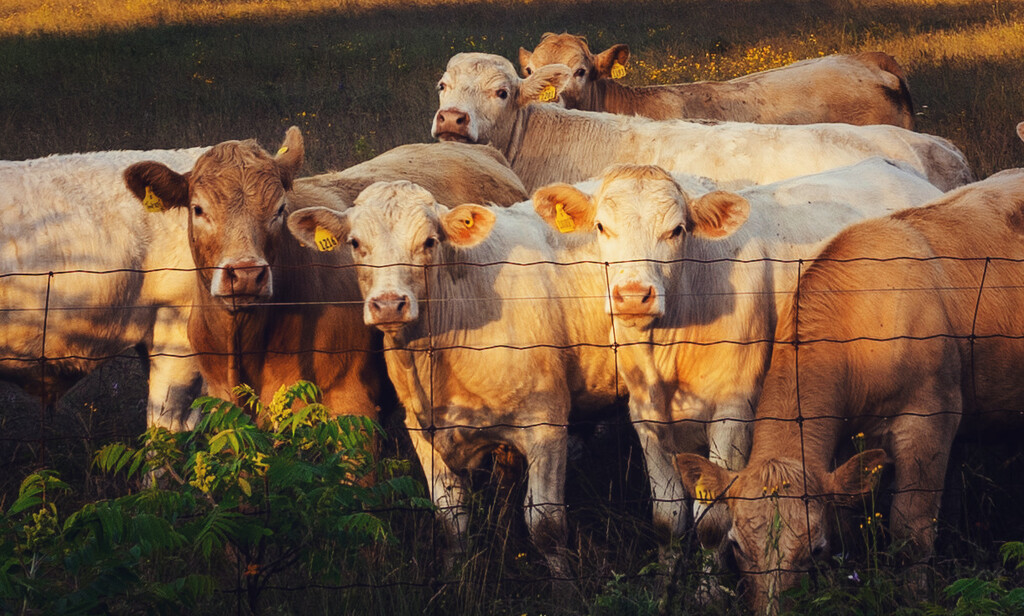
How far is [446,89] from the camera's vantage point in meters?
8.45

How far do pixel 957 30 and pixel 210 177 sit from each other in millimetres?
15240

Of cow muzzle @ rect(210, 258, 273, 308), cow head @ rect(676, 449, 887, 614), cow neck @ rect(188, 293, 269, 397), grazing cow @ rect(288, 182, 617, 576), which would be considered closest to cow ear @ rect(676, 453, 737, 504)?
cow head @ rect(676, 449, 887, 614)

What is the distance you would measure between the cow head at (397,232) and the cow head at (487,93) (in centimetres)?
313

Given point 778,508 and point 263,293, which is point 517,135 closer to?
point 263,293

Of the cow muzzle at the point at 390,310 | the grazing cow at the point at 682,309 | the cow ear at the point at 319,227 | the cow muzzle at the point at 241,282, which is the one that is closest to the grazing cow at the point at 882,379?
the grazing cow at the point at 682,309

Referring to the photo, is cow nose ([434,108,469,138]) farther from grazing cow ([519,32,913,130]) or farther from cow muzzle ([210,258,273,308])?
cow muzzle ([210,258,273,308])

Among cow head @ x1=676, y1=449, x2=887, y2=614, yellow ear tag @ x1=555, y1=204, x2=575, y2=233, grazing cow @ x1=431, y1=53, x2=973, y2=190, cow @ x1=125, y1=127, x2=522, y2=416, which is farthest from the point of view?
grazing cow @ x1=431, y1=53, x2=973, y2=190

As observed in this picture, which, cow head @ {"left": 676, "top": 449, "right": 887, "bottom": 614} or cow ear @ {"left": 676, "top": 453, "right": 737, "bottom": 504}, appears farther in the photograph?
cow ear @ {"left": 676, "top": 453, "right": 737, "bottom": 504}

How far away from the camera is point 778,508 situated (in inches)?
155

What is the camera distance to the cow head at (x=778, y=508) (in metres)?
3.88

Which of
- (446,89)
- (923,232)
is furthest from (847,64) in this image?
(923,232)

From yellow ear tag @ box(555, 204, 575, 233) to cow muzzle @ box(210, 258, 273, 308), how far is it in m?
1.38

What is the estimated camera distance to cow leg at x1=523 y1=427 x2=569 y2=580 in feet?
16.3

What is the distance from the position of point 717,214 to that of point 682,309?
1.56 ft
